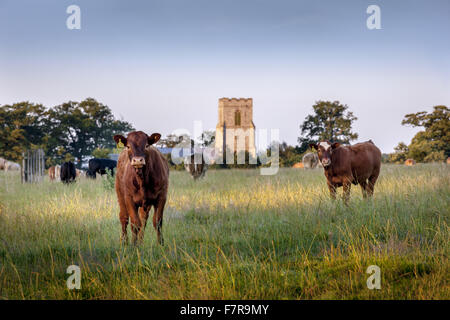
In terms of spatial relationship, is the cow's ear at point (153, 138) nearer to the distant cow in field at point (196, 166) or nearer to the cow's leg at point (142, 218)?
the cow's leg at point (142, 218)

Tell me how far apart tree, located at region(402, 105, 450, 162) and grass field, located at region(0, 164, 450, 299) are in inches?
936

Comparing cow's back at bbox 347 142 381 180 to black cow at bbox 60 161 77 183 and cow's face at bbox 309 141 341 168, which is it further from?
black cow at bbox 60 161 77 183

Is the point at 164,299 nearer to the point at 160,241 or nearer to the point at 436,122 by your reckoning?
the point at 160,241

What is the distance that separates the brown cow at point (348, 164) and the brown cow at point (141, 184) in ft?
14.6

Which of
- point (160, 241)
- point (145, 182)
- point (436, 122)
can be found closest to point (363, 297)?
point (160, 241)

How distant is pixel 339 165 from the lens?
912 cm

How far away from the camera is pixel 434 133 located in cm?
2967

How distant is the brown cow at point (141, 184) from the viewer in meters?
5.36

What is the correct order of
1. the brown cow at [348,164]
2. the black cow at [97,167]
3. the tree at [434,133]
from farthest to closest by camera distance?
1. the tree at [434,133]
2. the black cow at [97,167]
3. the brown cow at [348,164]

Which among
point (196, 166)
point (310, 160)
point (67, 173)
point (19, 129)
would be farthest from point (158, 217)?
point (19, 129)

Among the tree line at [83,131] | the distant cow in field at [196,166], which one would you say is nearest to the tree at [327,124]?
the tree line at [83,131]

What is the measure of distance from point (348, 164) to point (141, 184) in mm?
5999

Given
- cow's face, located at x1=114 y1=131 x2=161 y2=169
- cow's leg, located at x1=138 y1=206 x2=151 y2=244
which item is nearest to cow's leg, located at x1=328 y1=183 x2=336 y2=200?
cow's leg, located at x1=138 y1=206 x2=151 y2=244
